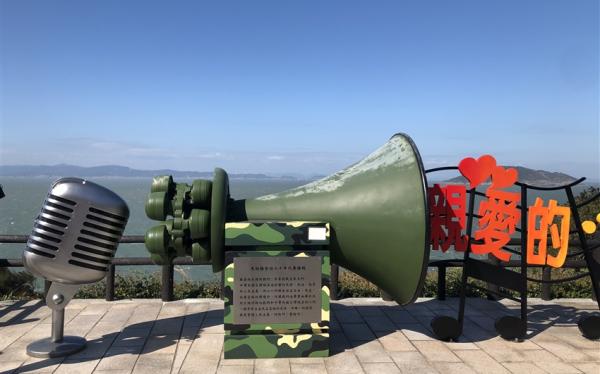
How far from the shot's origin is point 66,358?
4.36 meters

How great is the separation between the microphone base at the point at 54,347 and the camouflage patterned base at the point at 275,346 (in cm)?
148

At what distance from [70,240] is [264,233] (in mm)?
1769

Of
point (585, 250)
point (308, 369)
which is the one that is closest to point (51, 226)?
point (308, 369)

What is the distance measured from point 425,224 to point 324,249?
0.99 metres

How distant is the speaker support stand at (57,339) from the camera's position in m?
4.38

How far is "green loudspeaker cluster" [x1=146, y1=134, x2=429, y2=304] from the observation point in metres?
4.18

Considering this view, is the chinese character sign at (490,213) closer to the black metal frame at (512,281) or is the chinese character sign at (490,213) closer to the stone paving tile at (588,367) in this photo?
Result: the black metal frame at (512,281)

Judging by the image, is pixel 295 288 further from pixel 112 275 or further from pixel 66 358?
pixel 112 275

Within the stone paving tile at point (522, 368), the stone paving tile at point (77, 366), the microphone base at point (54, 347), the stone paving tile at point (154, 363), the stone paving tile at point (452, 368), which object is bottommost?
the stone paving tile at point (522, 368)

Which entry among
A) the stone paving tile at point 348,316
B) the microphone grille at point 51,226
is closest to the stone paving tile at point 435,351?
the stone paving tile at point 348,316

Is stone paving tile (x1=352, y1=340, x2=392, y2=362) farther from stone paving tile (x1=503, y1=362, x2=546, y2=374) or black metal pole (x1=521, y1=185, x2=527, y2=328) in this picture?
black metal pole (x1=521, y1=185, x2=527, y2=328)

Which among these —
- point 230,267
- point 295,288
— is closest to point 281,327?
point 295,288

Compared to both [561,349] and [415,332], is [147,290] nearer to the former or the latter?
[415,332]

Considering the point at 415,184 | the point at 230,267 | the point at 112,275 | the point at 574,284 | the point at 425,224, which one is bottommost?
the point at 574,284
